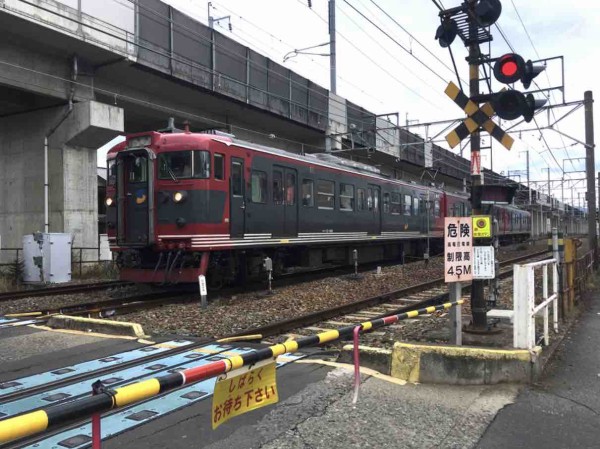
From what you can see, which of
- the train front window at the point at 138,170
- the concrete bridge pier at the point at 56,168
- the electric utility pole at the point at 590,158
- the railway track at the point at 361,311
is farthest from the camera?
the electric utility pole at the point at 590,158

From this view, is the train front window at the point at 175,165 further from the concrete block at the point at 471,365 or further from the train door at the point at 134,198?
the concrete block at the point at 471,365

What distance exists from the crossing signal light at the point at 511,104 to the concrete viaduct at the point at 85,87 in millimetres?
11942

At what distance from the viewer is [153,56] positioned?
1798 cm

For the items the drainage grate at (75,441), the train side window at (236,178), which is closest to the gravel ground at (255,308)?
the train side window at (236,178)

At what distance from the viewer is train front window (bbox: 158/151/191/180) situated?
11561 mm

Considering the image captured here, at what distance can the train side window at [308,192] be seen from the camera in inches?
586

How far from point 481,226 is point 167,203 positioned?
7.23 meters

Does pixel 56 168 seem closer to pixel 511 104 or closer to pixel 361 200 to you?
pixel 361 200

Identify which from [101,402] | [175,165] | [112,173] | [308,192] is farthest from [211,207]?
[101,402]

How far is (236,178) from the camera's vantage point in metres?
12.3

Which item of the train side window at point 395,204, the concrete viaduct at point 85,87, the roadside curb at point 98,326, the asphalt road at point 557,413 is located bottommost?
the asphalt road at point 557,413

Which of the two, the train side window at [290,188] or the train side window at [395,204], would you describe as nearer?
the train side window at [290,188]

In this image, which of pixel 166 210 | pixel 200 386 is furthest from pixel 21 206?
pixel 200 386

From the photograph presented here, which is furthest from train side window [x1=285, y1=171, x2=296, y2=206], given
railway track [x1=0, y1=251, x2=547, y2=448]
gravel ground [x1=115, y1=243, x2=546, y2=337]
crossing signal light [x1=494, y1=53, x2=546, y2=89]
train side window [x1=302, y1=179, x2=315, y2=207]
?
crossing signal light [x1=494, y1=53, x2=546, y2=89]
